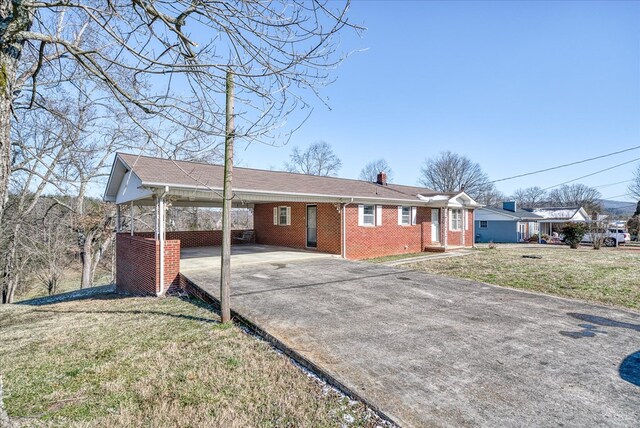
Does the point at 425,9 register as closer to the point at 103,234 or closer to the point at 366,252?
the point at 366,252

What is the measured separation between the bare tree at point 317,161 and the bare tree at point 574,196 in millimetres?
37516

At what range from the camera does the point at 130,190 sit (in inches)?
418

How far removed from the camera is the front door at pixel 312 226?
47.4ft

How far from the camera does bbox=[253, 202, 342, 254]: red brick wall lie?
13391mm

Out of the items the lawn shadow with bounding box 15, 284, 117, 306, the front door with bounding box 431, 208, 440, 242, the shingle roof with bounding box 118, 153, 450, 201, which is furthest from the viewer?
the front door with bounding box 431, 208, 440, 242

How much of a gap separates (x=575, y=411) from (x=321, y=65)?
13.5ft

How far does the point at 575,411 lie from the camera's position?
2812mm

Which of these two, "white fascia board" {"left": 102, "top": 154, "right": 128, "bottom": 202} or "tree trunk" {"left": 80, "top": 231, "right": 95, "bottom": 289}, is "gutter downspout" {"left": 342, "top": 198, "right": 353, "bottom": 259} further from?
"tree trunk" {"left": 80, "top": 231, "right": 95, "bottom": 289}

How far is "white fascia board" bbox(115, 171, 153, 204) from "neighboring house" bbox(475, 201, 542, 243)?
30.2 meters

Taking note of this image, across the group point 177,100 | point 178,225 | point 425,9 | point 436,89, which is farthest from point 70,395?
point 178,225

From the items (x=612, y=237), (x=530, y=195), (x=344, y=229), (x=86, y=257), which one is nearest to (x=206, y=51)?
(x=344, y=229)

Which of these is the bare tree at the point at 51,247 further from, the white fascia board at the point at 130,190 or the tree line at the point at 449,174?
the tree line at the point at 449,174

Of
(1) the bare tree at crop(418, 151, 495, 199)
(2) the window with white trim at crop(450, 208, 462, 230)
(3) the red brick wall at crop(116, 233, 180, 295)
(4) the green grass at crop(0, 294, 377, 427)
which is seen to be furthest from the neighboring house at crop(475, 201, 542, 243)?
(4) the green grass at crop(0, 294, 377, 427)

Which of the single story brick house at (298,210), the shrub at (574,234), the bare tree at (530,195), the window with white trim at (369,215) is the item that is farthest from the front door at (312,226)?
the bare tree at (530,195)
